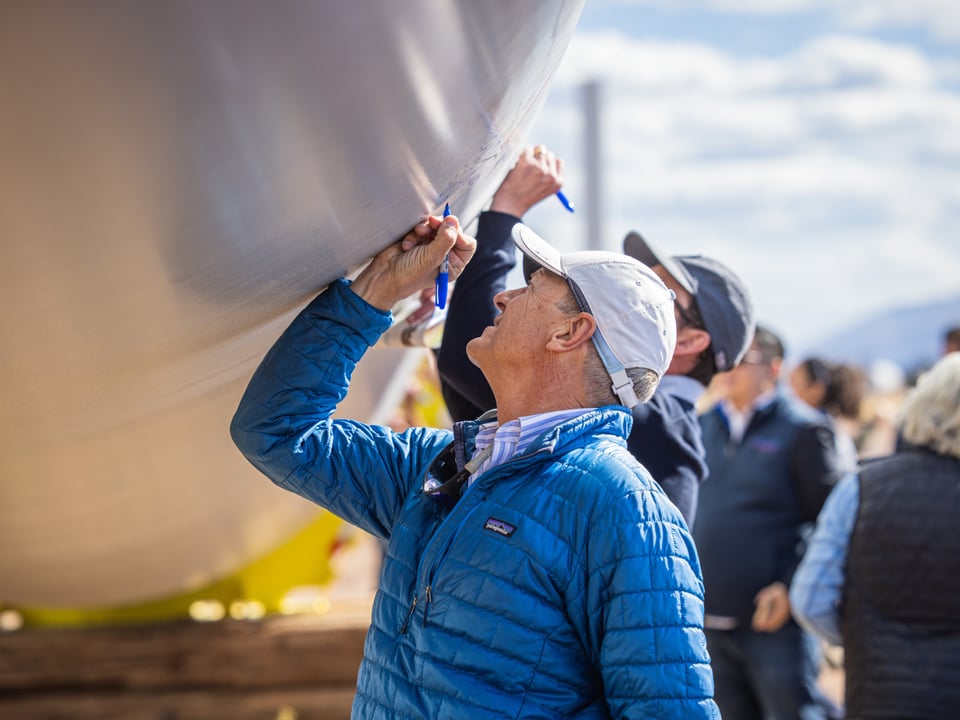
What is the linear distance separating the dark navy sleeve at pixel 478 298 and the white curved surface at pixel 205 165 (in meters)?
0.10

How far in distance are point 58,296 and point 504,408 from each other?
0.54 m

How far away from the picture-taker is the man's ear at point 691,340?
5.73 ft

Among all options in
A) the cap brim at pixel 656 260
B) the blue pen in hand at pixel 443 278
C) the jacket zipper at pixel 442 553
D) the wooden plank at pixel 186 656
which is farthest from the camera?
the wooden plank at pixel 186 656

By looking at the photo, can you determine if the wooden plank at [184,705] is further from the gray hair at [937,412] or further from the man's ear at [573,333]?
the man's ear at [573,333]

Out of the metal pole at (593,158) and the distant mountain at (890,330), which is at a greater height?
the metal pole at (593,158)

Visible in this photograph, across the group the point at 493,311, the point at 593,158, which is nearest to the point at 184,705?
the point at 493,311

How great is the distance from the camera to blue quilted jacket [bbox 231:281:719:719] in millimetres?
1079

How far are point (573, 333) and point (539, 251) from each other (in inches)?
4.5

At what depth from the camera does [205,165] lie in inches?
39.6

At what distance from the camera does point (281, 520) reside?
100.0 inches

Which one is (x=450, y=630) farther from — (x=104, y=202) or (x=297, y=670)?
(x=297, y=670)

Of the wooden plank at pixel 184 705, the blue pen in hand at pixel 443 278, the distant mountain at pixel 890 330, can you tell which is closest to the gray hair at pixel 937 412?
the blue pen in hand at pixel 443 278

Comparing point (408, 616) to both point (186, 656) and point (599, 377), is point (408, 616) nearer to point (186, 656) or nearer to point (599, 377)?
point (599, 377)

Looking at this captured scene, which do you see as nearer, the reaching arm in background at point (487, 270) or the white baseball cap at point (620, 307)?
the white baseball cap at point (620, 307)
